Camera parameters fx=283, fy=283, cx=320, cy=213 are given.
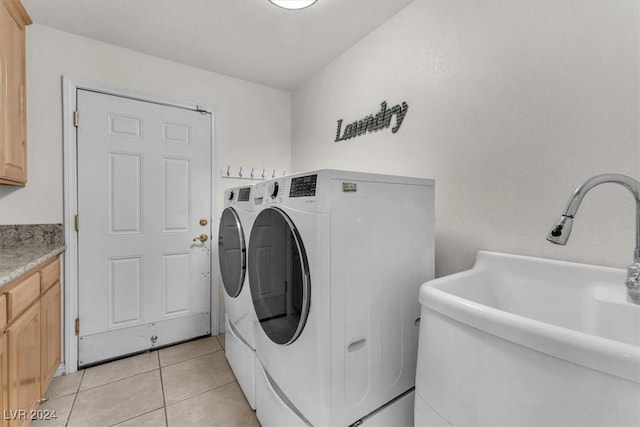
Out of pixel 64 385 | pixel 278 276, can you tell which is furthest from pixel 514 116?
pixel 64 385

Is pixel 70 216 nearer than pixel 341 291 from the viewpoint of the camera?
No

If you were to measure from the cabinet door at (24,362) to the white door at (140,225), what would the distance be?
63 centimetres

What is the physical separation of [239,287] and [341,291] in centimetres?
86

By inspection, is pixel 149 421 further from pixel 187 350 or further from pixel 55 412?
pixel 187 350

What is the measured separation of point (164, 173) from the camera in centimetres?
236

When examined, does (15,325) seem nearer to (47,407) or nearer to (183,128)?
(47,407)

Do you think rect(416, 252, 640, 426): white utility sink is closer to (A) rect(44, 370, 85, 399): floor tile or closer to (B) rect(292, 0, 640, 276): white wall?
(B) rect(292, 0, 640, 276): white wall

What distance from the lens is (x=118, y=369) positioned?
2053 mm

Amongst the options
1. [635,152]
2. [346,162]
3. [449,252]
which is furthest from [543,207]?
[346,162]

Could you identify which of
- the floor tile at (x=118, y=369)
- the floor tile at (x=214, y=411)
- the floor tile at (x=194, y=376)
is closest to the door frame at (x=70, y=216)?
the floor tile at (x=118, y=369)

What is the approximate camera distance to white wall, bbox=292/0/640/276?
3.28 ft

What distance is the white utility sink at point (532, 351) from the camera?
0.56m

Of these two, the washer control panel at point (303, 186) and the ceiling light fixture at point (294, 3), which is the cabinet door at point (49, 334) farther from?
the ceiling light fixture at point (294, 3)

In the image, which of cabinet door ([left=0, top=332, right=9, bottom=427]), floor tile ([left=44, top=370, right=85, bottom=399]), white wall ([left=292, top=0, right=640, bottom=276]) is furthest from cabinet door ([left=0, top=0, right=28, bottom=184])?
white wall ([left=292, top=0, right=640, bottom=276])
